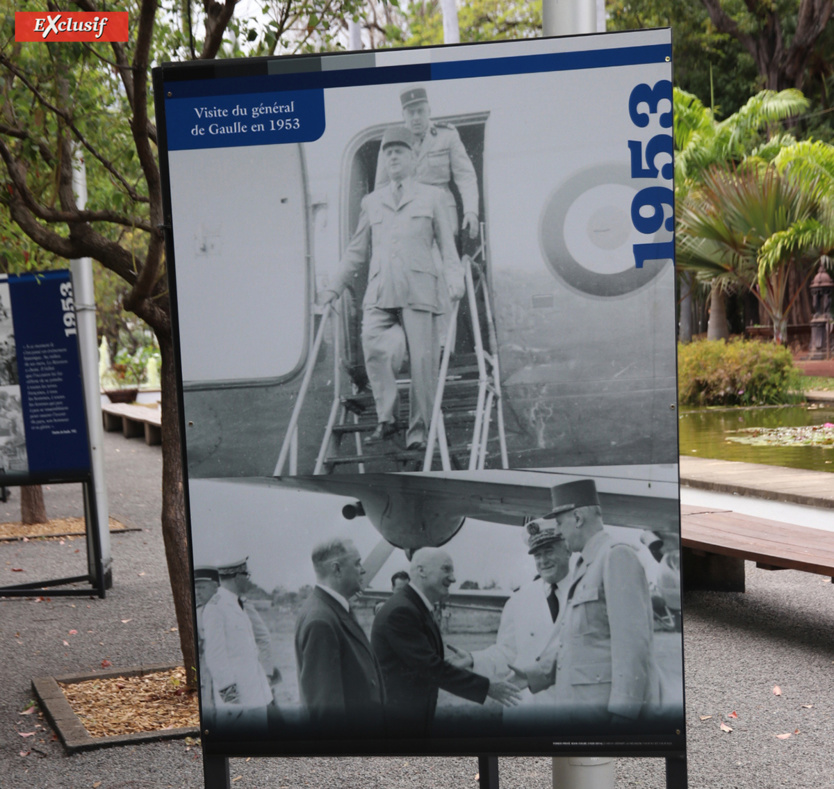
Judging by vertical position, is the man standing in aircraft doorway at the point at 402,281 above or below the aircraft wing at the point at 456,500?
above

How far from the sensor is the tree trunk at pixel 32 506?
10.3 meters

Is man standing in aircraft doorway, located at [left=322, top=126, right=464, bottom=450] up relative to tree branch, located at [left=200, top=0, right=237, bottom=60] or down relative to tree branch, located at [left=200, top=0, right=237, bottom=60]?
down

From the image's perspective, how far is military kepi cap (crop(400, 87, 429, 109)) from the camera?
7.35ft

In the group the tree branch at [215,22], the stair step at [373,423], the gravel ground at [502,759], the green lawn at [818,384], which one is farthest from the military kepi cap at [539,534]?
the green lawn at [818,384]

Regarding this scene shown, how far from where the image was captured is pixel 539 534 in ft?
7.52

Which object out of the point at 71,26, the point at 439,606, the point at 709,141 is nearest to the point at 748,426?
the point at 709,141

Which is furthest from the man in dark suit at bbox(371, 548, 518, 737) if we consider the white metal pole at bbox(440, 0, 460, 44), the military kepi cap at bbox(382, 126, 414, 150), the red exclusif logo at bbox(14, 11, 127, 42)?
the white metal pole at bbox(440, 0, 460, 44)

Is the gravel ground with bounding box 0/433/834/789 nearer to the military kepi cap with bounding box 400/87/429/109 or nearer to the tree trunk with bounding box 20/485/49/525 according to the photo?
the tree trunk with bounding box 20/485/49/525

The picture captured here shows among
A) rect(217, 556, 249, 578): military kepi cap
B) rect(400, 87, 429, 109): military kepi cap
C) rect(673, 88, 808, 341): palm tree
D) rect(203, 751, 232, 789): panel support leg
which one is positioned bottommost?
rect(203, 751, 232, 789): panel support leg

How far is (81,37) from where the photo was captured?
3230 millimetres

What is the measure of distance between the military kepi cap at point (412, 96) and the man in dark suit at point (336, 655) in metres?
0.95

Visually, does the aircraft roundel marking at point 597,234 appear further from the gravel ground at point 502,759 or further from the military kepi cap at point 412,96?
the gravel ground at point 502,759

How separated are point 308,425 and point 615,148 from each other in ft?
2.89

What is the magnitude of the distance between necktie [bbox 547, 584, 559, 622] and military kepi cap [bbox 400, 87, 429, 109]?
1076 mm
